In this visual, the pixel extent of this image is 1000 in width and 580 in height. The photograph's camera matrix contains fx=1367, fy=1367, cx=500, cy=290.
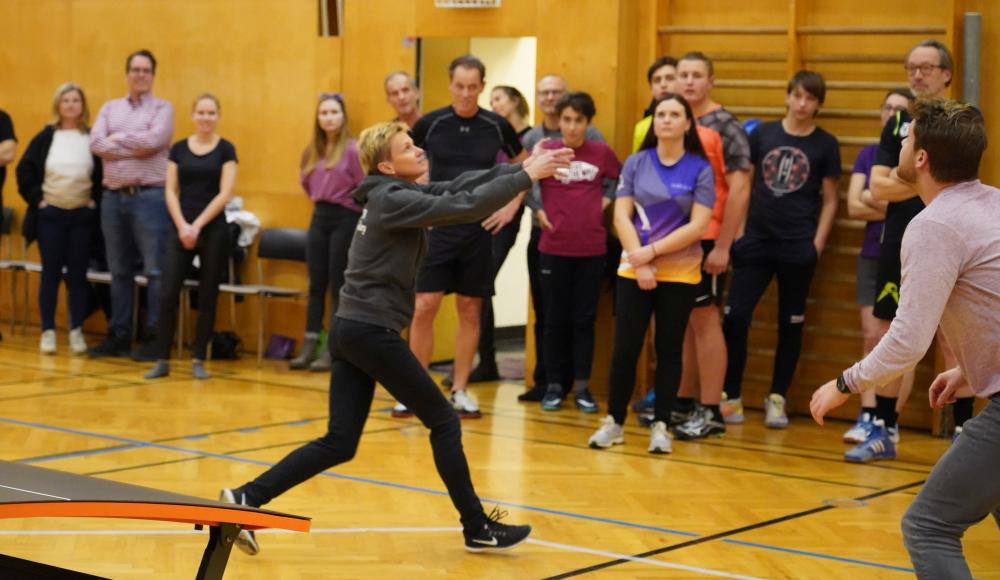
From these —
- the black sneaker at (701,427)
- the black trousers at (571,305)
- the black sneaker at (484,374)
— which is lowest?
the black sneaker at (484,374)

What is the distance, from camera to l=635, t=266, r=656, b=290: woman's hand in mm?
6535

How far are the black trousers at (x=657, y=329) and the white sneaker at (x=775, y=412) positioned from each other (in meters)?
1.03

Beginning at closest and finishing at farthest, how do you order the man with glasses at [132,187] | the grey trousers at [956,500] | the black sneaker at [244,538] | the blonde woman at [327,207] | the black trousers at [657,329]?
1. the grey trousers at [956,500]
2. the black sneaker at [244,538]
3. the black trousers at [657,329]
4. the blonde woman at [327,207]
5. the man with glasses at [132,187]

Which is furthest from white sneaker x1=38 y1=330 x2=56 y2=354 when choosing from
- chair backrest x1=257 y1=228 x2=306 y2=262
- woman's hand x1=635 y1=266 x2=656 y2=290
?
woman's hand x1=635 y1=266 x2=656 y2=290

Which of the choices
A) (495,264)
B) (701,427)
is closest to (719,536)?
(701,427)

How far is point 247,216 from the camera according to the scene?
9938 mm

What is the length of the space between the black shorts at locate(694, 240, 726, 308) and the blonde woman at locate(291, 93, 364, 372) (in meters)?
2.66

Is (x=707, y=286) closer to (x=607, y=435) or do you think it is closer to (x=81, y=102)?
(x=607, y=435)

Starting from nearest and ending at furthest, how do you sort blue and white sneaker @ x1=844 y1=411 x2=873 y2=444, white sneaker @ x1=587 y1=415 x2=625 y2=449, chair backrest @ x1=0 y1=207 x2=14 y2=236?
white sneaker @ x1=587 y1=415 x2=625 y2=449 < blue and white sneaker @ x1=844 y1=411 x2=873 y2=444 < chair backrest @ x1=0 y1=207 x2=14 y2=236

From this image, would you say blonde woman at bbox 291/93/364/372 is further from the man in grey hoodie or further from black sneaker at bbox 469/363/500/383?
the man in grey hoodie

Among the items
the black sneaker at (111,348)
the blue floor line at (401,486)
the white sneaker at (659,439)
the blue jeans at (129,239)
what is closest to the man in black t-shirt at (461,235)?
the white sneaker at (659,439)

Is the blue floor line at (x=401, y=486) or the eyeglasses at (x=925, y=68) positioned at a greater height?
the eyeglasses at (x=925, y=68)

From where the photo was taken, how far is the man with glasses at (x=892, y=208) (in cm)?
640

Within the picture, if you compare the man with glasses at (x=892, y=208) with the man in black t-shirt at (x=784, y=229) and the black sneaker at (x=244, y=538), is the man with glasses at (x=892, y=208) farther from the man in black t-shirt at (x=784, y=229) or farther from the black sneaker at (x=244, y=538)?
the black sneaker at (x=244, y=538)
